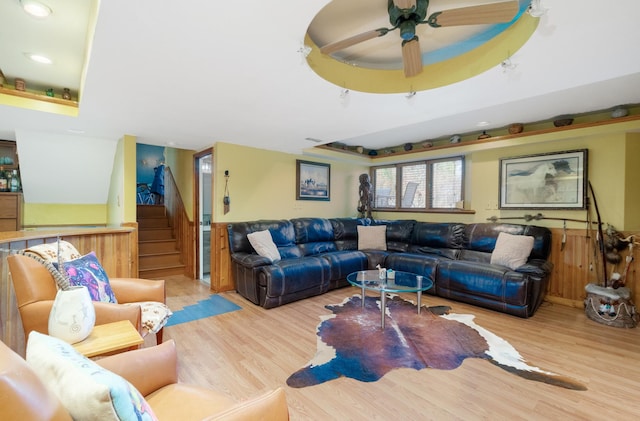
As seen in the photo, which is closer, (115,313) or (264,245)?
(115,313)

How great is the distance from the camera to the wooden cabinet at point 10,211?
3.91 meters

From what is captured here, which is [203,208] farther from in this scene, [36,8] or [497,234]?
[497,234]

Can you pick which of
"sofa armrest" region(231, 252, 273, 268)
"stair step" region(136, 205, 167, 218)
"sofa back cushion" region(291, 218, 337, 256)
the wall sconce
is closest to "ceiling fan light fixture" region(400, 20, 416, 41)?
"sofa armrest" region(231, 252, 273, 268)

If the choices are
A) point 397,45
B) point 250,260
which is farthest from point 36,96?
point 397,45

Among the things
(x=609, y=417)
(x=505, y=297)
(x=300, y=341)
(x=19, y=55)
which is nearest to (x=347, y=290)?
(x=300, y=341)

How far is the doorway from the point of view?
4773 mm

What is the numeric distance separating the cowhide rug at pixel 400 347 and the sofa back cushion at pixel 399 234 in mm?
1704

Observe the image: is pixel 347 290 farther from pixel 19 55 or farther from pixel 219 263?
pixel 19 55

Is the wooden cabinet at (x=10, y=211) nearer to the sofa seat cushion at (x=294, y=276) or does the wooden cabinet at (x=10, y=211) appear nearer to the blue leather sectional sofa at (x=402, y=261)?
the blue leather sectional sofa at (x=402, y=261)

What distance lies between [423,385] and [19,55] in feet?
14.4

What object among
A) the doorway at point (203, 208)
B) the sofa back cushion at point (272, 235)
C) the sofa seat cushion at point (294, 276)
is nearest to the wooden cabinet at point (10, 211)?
the doorway at point (203, 208)

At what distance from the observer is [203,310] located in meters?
3.36

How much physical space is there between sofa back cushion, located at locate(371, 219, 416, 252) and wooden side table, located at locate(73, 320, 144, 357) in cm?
419

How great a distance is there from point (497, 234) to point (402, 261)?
137 cm
